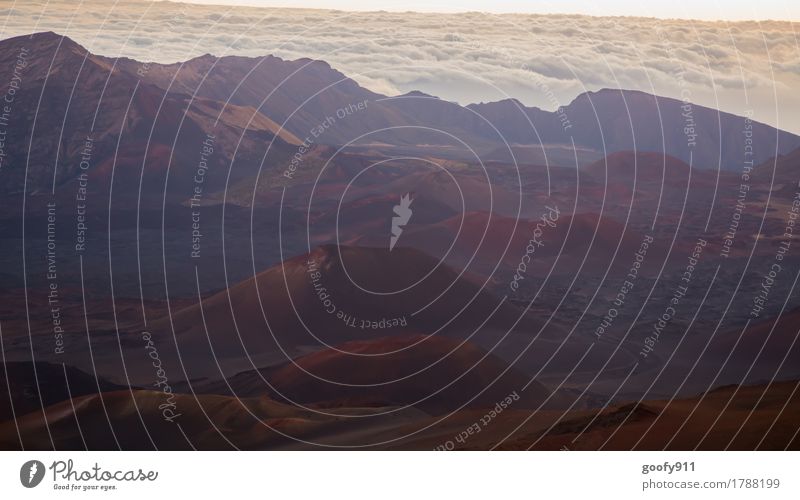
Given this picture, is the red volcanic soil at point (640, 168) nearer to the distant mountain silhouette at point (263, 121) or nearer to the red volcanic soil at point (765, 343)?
the distant mountain silhouette at point (263, 121)

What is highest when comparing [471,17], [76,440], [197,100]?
[471,17]

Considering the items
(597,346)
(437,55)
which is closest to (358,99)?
(437,55)

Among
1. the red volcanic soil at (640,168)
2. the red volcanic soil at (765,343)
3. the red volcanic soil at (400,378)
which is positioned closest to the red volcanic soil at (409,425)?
the red volcanic soil at (400,378)

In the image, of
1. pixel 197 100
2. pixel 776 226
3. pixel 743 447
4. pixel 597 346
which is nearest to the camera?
pixel 743 447

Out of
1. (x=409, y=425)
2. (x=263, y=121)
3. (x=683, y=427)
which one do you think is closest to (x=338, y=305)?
(x=409, y=425)

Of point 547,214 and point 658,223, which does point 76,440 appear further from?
point 658,223
